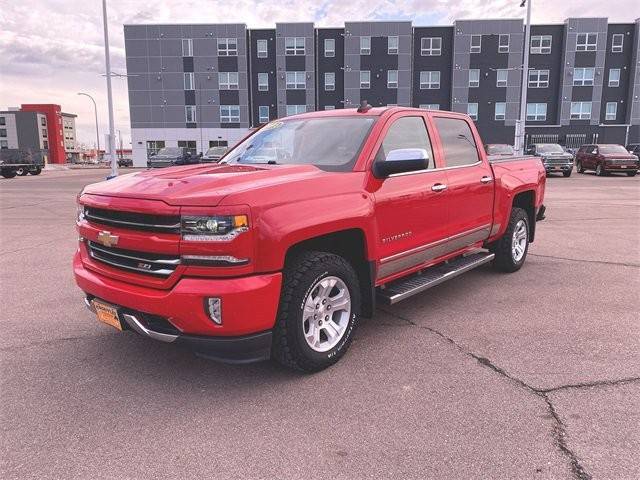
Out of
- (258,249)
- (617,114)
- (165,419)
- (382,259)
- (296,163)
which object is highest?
(617,114)

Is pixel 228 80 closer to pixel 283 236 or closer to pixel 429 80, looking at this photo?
pixel 429 80

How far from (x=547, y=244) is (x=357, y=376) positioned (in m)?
6.11

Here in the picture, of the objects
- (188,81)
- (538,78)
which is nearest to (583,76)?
(538,78)

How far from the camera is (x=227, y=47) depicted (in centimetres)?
5300

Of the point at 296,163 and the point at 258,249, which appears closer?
the point at 258,249

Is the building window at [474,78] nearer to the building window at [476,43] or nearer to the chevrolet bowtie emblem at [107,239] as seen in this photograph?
the building window at [476,43]

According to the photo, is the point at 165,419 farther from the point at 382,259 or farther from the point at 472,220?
the point at 472,220

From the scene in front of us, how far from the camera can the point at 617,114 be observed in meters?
53.2

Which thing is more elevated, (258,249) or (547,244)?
(258,249)

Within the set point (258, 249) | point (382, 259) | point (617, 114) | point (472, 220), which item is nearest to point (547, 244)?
point (472, 220)

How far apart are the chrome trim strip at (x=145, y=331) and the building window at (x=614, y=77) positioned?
198 ft

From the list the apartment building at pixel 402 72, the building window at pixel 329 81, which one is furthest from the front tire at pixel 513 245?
the building window at pixel 329 81

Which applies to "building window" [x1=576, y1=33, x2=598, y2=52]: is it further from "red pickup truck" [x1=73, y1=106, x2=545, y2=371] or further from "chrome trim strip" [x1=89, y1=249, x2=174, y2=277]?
"chrome trim strip" [x1=89, y1=249, x2=174, y2=277]

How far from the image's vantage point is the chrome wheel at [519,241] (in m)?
6.59
